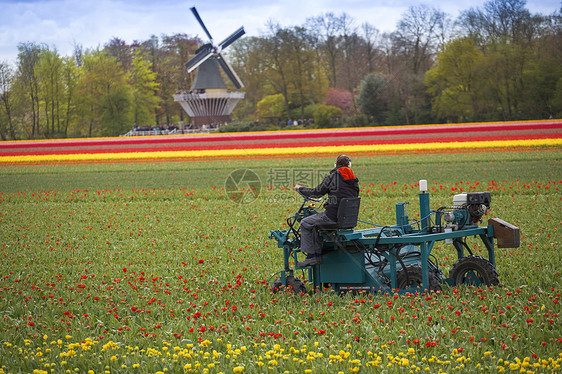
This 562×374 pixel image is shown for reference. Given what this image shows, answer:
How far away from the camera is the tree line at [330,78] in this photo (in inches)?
2445

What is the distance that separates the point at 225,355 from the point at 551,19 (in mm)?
74192

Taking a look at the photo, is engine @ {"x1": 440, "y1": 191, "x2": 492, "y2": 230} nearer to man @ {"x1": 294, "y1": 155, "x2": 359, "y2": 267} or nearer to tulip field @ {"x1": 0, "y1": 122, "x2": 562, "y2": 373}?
tulip field @ {"x1": 0, "y1": 122, "x2": 562, "y2": 373}

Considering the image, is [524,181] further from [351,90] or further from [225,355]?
[351,90]

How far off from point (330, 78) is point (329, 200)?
9227 centimetres

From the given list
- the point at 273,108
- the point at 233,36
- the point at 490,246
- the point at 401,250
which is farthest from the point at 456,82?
the point at 490,246

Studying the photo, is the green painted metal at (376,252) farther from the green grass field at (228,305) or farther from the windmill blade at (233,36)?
the windmill blade at (233,36)

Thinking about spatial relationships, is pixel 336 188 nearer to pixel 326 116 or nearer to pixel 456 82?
pixel 456 82

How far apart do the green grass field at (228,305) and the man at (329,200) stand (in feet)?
2.20

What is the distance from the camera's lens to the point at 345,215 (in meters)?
8.37

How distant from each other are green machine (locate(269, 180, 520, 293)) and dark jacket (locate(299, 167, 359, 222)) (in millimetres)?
137

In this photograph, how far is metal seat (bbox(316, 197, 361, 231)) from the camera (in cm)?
830

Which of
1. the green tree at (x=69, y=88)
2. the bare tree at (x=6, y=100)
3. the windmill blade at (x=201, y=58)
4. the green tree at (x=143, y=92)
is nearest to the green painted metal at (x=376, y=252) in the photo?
the windmill blade at (x=201, y=58)

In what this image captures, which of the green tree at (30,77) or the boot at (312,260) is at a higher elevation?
the green tree at (30,77)

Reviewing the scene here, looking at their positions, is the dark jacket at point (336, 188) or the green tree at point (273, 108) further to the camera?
the green tree at point (273, 108)
